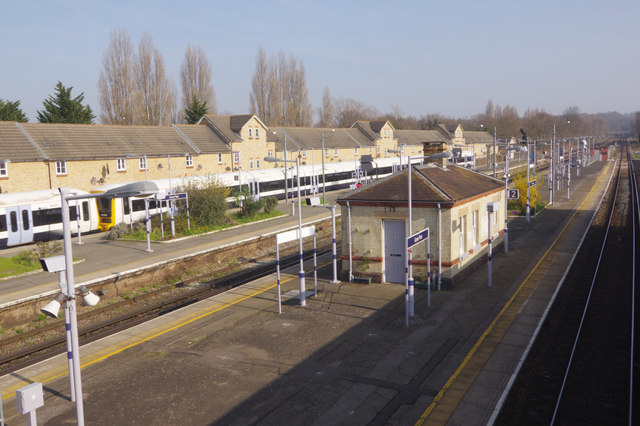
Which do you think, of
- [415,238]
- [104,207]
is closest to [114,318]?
[415,238]

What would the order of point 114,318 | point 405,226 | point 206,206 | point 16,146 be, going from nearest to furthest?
Result: point 114,318
point 405,226
point 206,206
point 16,146

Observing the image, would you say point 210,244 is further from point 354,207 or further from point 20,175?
point 20,175

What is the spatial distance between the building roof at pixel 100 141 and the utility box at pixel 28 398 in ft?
96.0

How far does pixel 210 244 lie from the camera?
24.9 meters

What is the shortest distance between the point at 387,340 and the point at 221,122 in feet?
136

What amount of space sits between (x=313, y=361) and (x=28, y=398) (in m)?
5.85

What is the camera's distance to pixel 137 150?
130 ft

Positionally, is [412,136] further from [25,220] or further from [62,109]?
[25,220]

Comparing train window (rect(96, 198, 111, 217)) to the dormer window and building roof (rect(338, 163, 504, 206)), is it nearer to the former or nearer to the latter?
the dormer window

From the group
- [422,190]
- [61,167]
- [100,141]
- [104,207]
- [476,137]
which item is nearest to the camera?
[422,190]

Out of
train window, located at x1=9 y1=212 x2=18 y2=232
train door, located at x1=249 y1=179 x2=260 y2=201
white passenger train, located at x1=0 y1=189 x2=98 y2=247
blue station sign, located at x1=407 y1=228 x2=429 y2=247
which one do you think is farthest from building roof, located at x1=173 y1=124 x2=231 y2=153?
blue station sign, located at x1=407 y1=228 x2=429 y2=247

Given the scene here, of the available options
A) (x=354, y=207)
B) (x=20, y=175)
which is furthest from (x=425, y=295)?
(x=20, y=175)

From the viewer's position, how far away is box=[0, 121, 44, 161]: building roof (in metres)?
31.2

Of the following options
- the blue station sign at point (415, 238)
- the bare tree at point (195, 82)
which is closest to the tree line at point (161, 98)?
the bare tree at point (195, 82)
